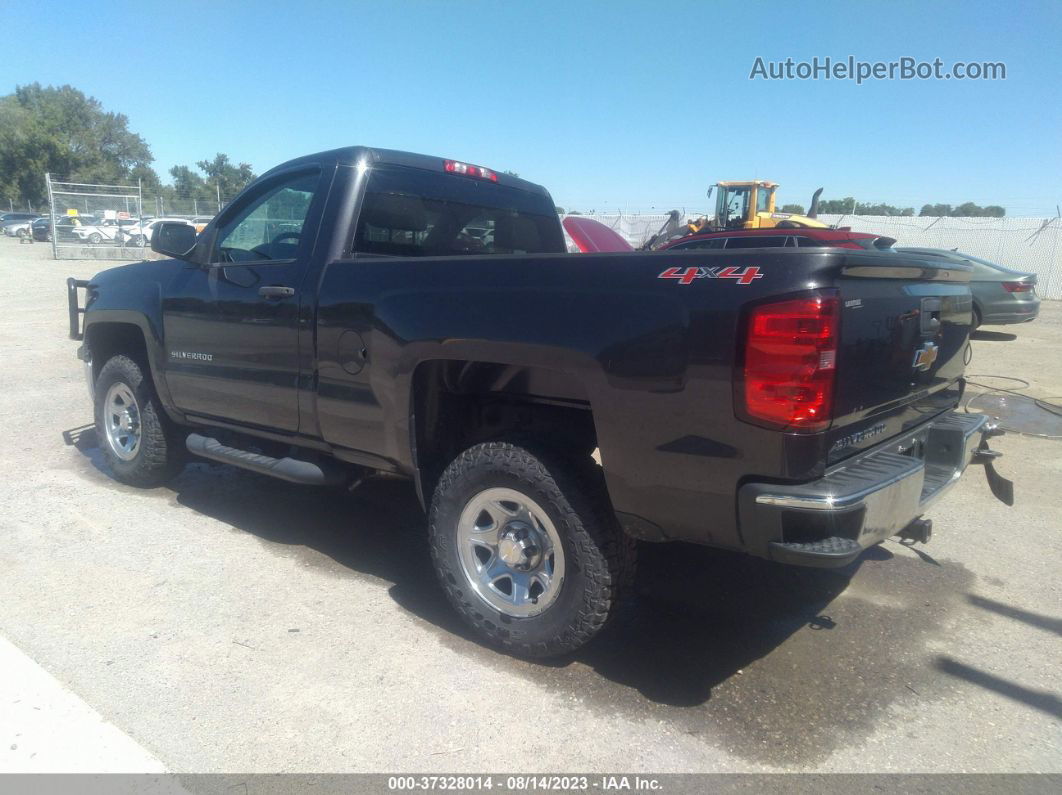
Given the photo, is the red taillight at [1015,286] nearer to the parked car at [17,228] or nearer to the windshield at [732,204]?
the windshield at [732,204]

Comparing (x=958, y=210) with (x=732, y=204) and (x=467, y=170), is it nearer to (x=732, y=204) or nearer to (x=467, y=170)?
(x=732, y=204)

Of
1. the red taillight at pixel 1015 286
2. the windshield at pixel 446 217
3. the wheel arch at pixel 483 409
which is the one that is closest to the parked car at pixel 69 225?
the windshield at pixel 446 217

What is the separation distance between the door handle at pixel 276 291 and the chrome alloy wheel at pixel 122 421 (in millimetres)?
1865

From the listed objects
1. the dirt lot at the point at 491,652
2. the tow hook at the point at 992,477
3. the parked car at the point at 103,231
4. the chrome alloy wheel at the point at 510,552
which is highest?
the parked car at the point at 103,231

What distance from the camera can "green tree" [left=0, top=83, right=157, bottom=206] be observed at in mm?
56031

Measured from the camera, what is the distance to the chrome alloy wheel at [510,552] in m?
3.18

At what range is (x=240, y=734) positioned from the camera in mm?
2779

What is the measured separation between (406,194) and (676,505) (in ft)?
7.91

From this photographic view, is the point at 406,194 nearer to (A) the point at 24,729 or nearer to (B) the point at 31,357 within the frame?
(A) the point at 24,729

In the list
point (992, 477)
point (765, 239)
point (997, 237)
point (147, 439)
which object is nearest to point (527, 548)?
point (992, 477)

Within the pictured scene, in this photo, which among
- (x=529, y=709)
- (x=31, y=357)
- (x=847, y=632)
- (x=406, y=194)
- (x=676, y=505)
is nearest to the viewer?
(x=676, y=505)

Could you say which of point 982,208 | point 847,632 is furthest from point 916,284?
point 982,208

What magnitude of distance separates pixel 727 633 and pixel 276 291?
2.79 m

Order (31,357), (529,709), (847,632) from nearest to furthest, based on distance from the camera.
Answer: (529,709) < (847,632) < (31,357)
